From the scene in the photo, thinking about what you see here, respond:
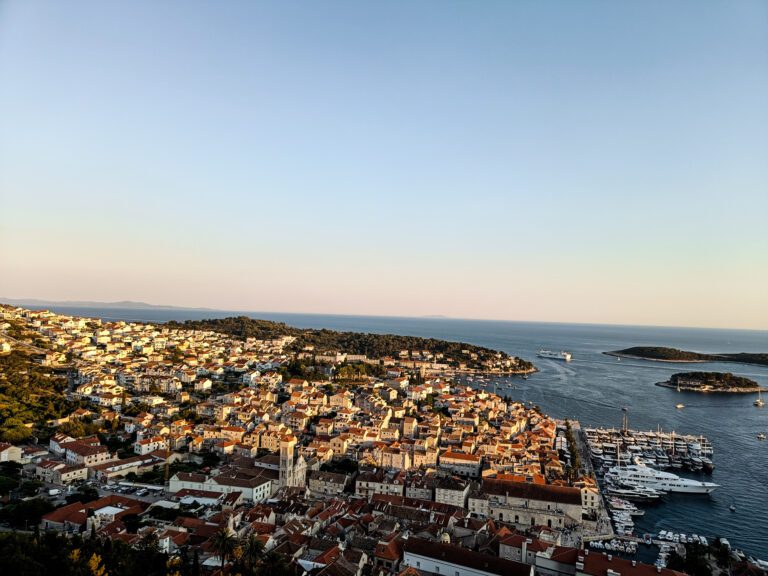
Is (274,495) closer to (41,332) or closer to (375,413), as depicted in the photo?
(375,413)

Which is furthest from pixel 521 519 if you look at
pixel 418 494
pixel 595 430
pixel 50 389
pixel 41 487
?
pixel 50 389

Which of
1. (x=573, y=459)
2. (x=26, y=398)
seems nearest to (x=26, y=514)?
(x=26, y=398)

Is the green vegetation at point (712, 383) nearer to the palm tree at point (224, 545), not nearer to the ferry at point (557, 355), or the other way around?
the ferry at point (557, 355)

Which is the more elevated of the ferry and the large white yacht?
the ferry

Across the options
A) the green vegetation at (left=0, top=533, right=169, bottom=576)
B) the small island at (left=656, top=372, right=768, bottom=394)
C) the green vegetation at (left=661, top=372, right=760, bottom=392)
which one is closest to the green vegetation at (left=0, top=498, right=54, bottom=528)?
the green vegetation at (left=0, top=533, right=169, bottom=576)

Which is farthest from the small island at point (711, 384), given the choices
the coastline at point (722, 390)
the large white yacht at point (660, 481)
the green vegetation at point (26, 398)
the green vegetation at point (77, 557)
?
the green vegetation at point (26, 398)

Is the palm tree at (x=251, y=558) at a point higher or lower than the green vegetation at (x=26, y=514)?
higher

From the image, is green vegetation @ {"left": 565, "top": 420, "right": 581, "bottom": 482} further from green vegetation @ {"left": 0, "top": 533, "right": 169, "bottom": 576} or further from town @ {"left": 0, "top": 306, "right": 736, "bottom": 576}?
green vegetation @ {"left": 0, "top": 533, "right": 169, "bottom": 576}
